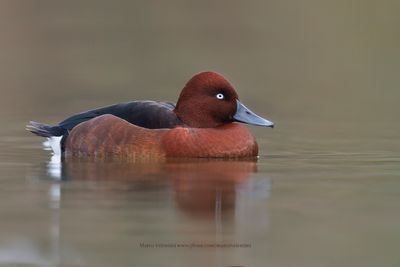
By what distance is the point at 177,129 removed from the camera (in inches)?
416

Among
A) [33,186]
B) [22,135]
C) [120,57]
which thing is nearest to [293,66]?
[120,57]

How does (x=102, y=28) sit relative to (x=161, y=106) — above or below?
above

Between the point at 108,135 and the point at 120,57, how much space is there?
12.1 m

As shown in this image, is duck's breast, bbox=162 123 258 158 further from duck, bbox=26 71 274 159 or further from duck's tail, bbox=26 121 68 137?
duck's tail, bbox=26 121 68 137

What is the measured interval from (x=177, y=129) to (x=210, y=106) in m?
0.52

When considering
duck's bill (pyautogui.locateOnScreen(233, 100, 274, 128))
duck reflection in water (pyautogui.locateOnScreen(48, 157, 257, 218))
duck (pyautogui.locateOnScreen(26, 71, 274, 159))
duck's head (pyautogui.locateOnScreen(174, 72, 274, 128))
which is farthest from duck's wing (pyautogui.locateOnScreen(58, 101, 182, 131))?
duck's bill (pyautogui.locateOnScreen(233, 100, 274, 128))

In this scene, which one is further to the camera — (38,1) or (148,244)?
(38,1)

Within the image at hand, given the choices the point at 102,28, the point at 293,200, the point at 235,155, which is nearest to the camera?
the point at 293,200

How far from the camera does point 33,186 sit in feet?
29.5

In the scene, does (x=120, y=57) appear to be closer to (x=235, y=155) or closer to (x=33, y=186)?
(x=235, y=155)

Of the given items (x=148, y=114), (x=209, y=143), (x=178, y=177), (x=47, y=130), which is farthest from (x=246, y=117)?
(x=47, y=130)

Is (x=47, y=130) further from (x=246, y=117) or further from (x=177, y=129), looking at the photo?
(x=246, y=117)

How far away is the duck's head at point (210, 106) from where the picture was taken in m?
10.9

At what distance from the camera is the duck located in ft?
34.5
